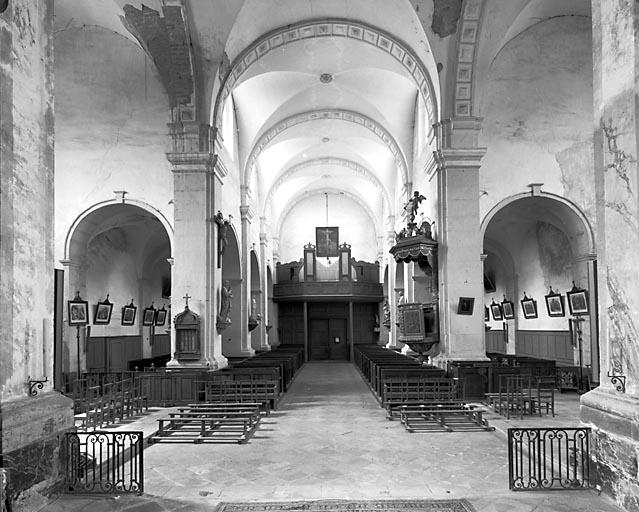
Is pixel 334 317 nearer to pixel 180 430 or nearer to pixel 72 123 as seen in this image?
pixel 72 123

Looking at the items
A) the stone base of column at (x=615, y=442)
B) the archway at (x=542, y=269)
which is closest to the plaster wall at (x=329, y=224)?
the archway at (x=542, y=269)

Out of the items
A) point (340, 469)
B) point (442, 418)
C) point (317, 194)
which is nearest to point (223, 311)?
point (442, 418)

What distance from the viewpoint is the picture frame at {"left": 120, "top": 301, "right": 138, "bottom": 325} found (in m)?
18.7

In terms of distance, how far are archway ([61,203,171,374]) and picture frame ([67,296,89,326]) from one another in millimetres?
234

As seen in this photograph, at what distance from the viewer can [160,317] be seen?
20938mm

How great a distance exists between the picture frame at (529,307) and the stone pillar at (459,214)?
5206mm

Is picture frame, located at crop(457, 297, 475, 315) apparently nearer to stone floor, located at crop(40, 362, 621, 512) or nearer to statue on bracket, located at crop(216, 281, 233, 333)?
stone floor, located at crop(40, 362, 621, 512)

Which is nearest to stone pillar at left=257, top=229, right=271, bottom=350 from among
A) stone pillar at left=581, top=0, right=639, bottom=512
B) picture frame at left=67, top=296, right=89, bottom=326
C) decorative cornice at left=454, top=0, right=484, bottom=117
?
picture frame at left=67, top=296, right=89, bottom=326

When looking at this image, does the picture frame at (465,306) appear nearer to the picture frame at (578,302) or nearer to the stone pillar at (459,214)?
the stone pillar at (459,214)

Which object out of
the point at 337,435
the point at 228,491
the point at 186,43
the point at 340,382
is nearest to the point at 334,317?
the point at 340,382

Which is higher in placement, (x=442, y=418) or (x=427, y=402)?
(x=427, y=402)

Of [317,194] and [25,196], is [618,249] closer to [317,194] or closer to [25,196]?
[25,196]

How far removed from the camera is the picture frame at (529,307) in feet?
58.8

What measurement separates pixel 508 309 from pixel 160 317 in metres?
11.4
